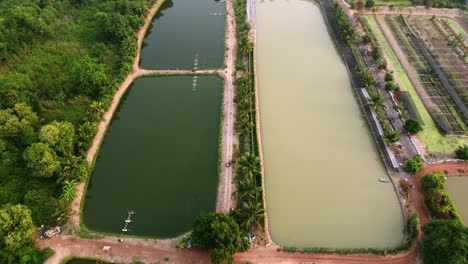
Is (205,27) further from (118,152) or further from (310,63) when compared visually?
(118,152)

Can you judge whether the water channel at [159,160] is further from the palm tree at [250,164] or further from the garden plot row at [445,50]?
the garden plot row at [445,50]

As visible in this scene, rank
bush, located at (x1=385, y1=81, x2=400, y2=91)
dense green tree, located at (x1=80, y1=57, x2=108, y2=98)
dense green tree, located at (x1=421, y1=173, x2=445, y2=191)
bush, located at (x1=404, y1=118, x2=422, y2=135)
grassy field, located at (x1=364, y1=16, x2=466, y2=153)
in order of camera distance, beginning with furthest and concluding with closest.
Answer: bush, located at (x1=385, y1=81, x2=400, y2=91) → dense green tree, located at (x1=80, y1=57, x2=108, y2=98) → grassy field, located at (x1=364, y1=16, x2=466, y2=153) → bush, located at (x1=404, y1=118, x2=422, y2=135) → dense green tree, located at (x1=421, y1=173, x2=445, y2=191)

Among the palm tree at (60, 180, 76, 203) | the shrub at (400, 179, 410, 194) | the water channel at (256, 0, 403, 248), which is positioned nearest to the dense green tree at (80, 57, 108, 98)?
the palm tree at (60, 180, 76, 203)

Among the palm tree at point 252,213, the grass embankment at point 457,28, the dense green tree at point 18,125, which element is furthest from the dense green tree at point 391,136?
the dense green tree at point 18,125

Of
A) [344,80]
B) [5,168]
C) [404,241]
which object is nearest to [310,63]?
[344,80]

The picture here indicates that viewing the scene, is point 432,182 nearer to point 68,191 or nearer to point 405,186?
point 405,186

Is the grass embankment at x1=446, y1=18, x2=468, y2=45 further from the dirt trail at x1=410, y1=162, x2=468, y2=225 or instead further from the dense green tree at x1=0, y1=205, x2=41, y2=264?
the dense green tree at x1=0, y1=205, x2=41, y2=264

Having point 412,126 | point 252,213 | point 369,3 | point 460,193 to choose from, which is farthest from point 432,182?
point 369,3
